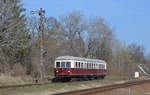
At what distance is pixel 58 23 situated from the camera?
8450 centimetres

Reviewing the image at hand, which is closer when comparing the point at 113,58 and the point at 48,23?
the point at 48,23

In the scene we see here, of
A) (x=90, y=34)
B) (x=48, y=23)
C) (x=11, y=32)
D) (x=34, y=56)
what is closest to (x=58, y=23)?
(x=48, y=23)

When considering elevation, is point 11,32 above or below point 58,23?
below

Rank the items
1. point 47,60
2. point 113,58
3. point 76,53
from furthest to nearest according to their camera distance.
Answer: point 113,58 < point 76,53 < point 47,60

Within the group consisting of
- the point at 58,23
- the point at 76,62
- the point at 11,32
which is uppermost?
the point at 58,23

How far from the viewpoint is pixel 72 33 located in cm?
8344

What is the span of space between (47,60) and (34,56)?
5092 mm

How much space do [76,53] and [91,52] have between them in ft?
13.8

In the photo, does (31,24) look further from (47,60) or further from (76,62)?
(76,62)

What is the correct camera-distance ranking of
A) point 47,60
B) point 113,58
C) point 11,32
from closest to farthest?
point 11,32, point 47,60, point 113,58

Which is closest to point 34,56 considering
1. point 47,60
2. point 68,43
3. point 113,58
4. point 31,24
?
point 47,60

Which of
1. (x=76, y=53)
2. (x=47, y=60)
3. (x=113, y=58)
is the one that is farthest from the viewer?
(x=113, y=58)

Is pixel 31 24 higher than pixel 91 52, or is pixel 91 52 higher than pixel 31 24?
pixel 31 24

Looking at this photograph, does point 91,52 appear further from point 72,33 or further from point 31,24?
point 31,24
